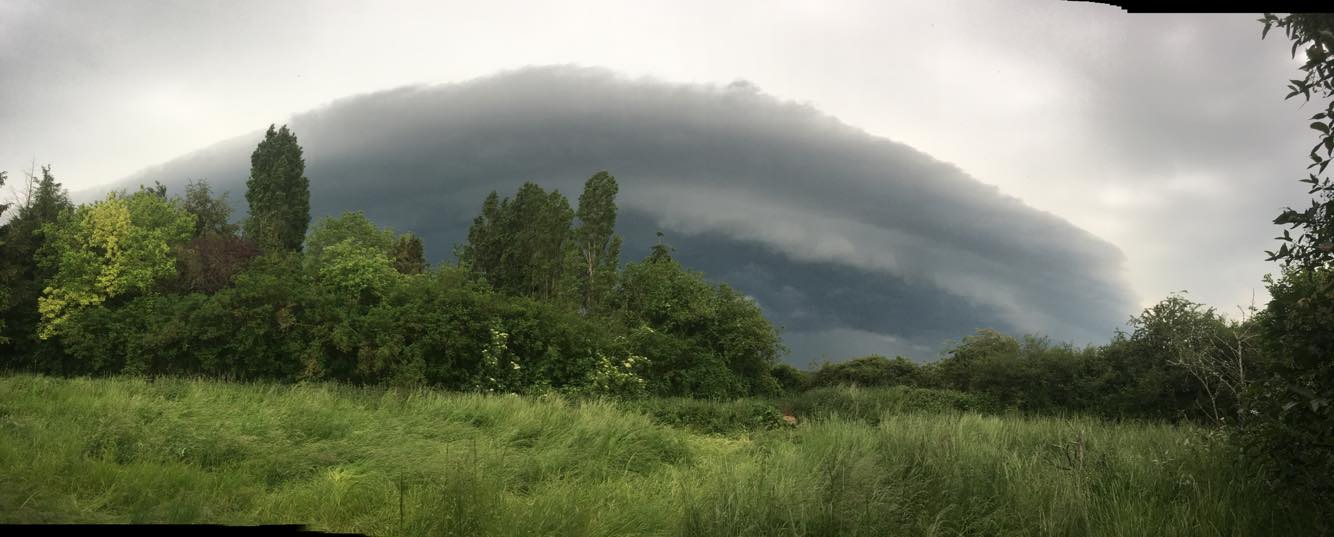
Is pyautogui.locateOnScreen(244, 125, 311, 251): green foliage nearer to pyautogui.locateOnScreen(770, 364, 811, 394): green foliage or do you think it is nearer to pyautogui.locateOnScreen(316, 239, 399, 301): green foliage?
pyautogui.locateOnScreen(316, 239, 399, 301): green foliage

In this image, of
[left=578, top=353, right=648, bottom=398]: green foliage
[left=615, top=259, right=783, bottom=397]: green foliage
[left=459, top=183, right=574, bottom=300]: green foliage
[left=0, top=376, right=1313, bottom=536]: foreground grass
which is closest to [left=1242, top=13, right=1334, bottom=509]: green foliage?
[left=0, top=376, right=1313, bottom=536]: foreground grass

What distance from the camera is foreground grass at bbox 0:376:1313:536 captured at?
4.62 metres

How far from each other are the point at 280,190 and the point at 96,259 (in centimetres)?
2098

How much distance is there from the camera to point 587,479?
7.26 meters

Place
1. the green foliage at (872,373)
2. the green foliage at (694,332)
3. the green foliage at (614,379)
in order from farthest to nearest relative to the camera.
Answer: the green foliage at (872,373)
the green foliage at (694,332)
the green foliage at (614,379)

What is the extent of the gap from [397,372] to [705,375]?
11.1 meters

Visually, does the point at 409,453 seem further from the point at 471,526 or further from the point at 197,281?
the point at 197,281

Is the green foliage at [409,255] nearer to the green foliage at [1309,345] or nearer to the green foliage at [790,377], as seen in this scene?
the green foliage at [790,377]

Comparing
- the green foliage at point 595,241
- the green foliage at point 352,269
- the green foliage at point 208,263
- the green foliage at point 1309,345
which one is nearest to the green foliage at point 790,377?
the green foliage at point 595,241

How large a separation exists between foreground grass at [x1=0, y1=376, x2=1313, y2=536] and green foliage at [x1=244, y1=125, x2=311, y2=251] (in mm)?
34713

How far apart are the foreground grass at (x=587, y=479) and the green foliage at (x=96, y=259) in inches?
505

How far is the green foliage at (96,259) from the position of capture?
63.9ft

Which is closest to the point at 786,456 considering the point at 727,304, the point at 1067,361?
the point at 1067,361

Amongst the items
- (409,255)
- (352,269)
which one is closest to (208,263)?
(352,269)
